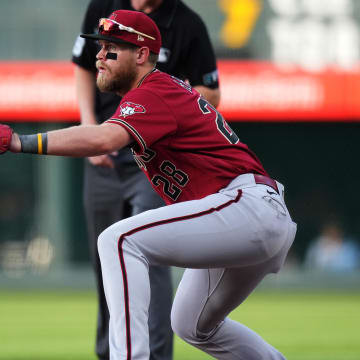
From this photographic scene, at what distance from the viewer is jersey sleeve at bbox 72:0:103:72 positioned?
6.02 meters

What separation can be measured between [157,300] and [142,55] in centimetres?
159

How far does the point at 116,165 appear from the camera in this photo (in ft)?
Result: 20.0

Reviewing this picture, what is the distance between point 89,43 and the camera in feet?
20.0

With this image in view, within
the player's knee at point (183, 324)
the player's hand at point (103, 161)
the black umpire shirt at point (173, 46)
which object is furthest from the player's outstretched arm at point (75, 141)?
the black umpire shirt at point (173, 46)

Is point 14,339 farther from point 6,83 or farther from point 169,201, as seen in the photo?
point 6,83

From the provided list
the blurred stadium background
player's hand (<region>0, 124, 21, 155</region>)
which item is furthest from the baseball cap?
the blurred stadium background

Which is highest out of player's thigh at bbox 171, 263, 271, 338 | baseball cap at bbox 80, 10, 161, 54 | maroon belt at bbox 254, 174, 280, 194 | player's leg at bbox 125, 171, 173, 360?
baseball cap at bbox 80, 10, 161, 54

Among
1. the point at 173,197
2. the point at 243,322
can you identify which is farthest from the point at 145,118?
the point at 243,322

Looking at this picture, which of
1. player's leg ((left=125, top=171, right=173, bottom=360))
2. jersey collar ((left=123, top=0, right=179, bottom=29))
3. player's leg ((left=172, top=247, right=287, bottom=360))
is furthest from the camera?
jersey collar ((left=123, top=0, right=179, bottom=29))

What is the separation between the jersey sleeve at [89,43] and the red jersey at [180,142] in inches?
54.9

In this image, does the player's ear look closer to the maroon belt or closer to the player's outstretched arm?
the player's outstretched arm

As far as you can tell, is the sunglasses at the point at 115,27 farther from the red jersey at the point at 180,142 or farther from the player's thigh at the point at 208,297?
the player's thigh at the point at 208,297

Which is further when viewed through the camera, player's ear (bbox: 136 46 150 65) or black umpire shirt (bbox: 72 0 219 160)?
black umpire shirt (bbox: 72 0 219 160)

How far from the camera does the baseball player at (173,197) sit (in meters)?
4.40
